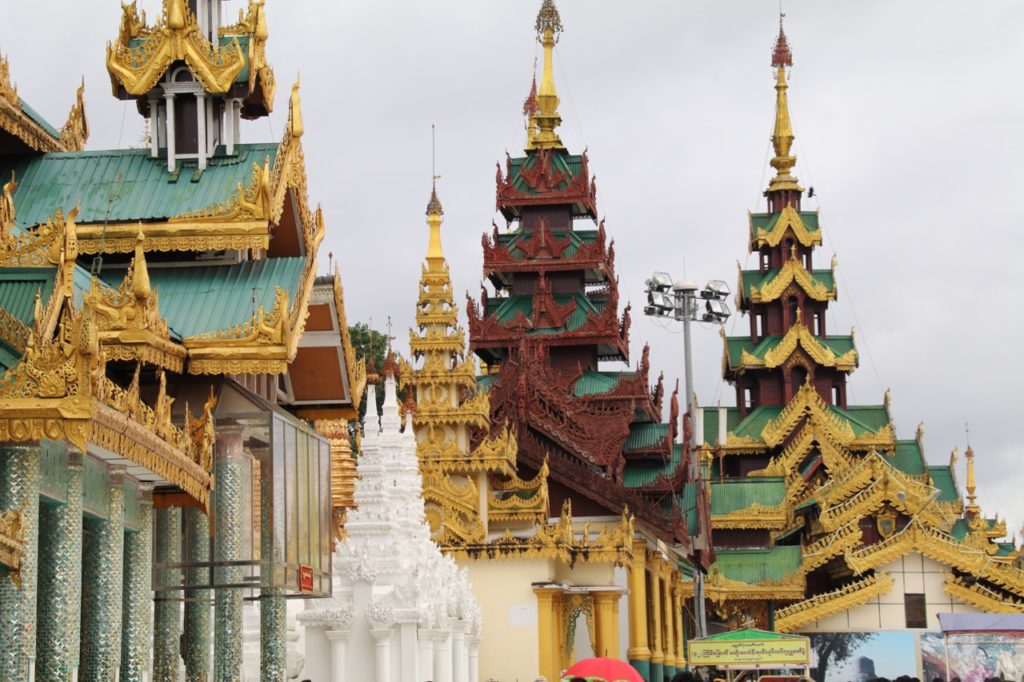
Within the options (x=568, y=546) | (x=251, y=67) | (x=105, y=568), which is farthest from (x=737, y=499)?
(x=105, y=568)

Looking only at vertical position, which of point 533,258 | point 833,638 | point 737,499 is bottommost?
point 833,638

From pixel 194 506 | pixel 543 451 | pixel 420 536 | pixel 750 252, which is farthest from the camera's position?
pixel 750 252

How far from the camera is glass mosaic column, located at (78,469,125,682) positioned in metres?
18.2

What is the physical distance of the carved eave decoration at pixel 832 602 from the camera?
5872 centimetres

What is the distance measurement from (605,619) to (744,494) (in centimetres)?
2316

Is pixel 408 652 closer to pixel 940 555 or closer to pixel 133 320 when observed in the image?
pixel 133 320

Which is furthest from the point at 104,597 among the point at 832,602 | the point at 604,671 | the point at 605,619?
the point at 832,602

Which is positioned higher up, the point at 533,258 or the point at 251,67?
the point at 533,258

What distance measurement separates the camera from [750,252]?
77562 millimetres

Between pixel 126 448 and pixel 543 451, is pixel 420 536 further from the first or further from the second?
pixel 126 448

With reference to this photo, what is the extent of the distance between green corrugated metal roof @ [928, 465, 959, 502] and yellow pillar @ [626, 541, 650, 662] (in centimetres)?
2387

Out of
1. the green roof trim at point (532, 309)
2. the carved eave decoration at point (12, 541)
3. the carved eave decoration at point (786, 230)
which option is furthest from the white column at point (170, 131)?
the carved eave decoration at point (786, 230)

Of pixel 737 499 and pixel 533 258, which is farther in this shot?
pixel 737 499

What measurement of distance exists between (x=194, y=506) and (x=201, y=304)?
2.08m
